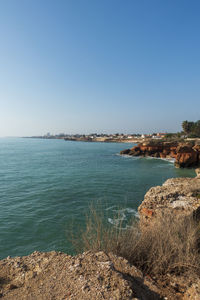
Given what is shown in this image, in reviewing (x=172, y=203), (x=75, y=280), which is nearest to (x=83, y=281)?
(x=75, y=280)

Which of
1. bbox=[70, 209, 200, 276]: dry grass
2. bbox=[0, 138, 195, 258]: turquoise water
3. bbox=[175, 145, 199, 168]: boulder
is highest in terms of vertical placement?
bbox=[70, 209, 200, 276]: dry grass

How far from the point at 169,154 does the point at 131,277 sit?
142ft

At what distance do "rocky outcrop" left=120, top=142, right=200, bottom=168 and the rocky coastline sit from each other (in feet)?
93.6

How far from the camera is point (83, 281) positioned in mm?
Result: 2250

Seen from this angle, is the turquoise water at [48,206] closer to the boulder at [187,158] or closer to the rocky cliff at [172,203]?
the rocky cliff at [172,203]

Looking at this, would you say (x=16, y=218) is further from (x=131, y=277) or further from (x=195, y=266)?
(x=195, y=266)

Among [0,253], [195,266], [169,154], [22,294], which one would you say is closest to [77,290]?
[22,294]

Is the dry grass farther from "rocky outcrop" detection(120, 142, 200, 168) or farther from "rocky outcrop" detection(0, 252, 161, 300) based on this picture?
"rocky outcrop" detection(120, 142, 200, 168)

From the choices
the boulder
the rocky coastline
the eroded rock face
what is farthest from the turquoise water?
the boulder

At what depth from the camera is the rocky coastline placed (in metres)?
2.12

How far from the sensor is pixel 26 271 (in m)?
2.86

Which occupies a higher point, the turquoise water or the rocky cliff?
the rocky cliff

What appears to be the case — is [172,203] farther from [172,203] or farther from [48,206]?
[48,206]

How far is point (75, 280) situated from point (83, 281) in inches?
5.5
